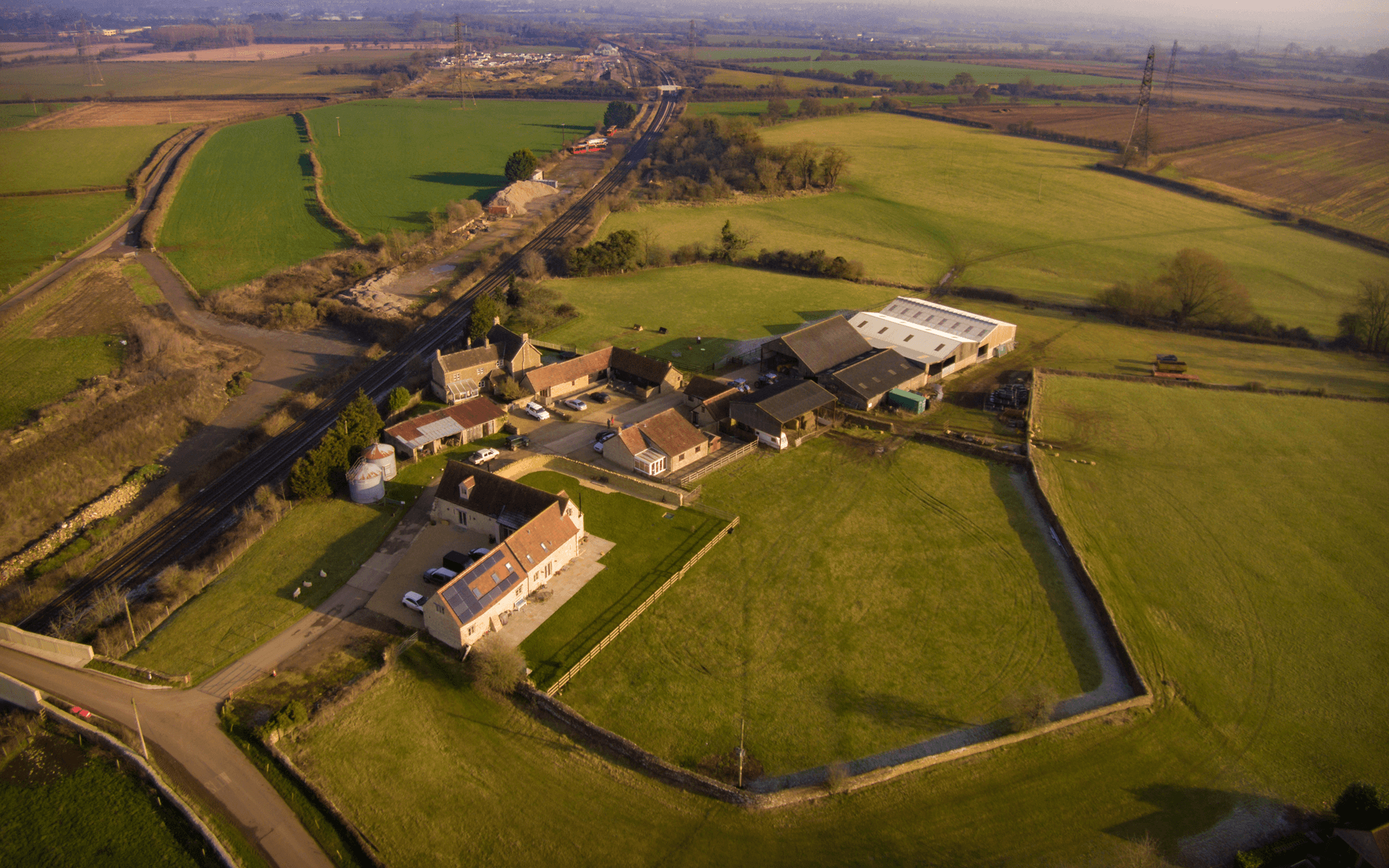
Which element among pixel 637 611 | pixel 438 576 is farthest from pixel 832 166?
pixel 438 576

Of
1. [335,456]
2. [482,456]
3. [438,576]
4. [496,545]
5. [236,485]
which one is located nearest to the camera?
[438,576]

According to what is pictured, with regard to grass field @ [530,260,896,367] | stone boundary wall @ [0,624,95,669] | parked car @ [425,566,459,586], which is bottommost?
stone boundary wall @ [0,624,95,669]

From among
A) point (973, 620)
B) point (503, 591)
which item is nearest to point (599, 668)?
point (503, 591)

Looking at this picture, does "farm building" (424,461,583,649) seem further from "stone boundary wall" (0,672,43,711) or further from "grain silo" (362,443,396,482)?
"stone boundary wall" (0,672,43,711)

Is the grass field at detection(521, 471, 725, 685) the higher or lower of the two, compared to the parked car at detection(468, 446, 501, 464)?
lower

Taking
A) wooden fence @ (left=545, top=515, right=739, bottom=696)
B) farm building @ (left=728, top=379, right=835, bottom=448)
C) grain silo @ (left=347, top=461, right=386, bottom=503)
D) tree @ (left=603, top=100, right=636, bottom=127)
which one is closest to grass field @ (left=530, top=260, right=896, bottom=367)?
farm building @ (left=728, top=379, right=835, bottom=448)

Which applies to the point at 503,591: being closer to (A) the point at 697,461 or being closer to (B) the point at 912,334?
(A) the point at 697,461

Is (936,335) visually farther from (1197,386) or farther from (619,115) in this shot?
(619,115)
